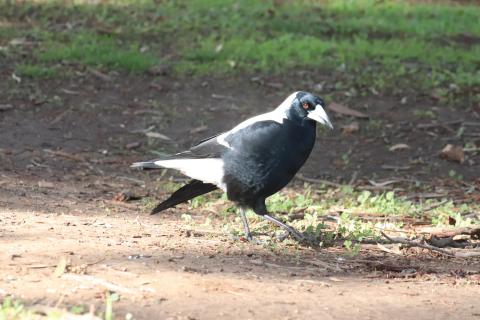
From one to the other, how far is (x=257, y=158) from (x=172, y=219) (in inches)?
43.2

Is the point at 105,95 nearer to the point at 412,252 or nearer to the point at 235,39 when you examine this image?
the point at 235,39

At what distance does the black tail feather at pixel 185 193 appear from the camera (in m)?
5.84

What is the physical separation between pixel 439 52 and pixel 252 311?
794 centimetres

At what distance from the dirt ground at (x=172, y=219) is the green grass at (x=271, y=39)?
49cm

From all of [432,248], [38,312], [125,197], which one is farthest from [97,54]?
[38,312]

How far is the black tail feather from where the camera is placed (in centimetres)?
584

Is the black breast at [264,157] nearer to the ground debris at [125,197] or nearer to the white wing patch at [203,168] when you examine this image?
the white wing patch at [203,168]

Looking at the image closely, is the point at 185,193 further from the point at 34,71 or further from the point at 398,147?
the point at 34,71

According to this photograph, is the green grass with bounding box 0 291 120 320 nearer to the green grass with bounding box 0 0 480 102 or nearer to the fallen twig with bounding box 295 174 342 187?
Result: the fallen twig with bounding box 295 174 342 187

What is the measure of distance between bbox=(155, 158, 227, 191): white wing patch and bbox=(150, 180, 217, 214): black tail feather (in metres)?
0.06

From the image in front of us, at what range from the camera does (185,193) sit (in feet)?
19.3

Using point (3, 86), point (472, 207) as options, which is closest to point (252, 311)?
point (472, 207)

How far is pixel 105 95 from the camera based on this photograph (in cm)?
969

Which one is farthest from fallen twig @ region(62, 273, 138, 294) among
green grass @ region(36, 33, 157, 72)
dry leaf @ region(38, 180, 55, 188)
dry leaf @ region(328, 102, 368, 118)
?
green grass @ region(36, 33, 157, 72)
